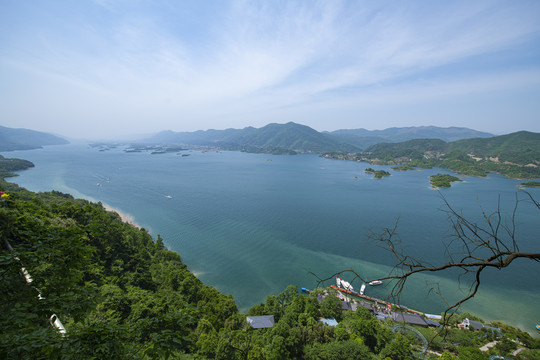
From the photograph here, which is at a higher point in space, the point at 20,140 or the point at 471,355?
the point at 20,140

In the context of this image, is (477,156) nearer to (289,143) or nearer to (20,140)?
(289,143)

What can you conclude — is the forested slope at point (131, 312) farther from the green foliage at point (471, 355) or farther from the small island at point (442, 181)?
the small island at point (442, 181)

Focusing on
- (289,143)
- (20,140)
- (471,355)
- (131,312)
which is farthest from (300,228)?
(20,140)

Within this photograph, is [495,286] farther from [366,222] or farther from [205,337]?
[205,337]

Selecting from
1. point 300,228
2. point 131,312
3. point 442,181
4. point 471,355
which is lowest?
point 300,228

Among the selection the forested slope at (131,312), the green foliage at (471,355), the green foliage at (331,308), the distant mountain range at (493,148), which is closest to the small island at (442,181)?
the distant mountain range at (493,148)
